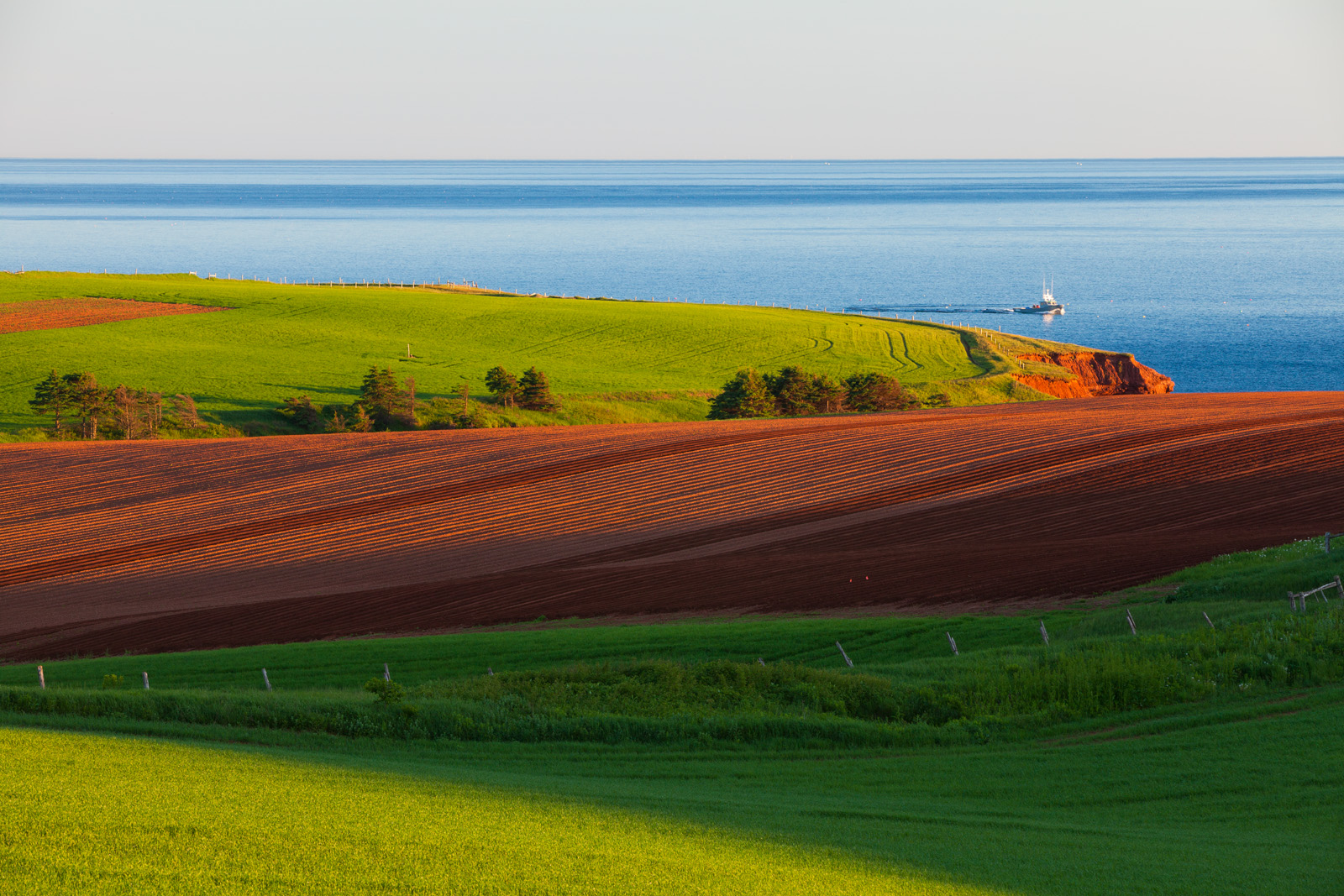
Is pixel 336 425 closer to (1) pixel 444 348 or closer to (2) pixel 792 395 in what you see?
(1) pixel 444 348

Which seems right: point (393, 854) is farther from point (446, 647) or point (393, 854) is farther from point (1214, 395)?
point (1214, 395)

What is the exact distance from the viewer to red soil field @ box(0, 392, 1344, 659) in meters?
29.6

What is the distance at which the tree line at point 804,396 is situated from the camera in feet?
210

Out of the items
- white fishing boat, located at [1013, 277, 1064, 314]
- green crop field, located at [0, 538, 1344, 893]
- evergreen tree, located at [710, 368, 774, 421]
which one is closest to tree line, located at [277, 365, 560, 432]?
evergreen tree, located at [710, 368, 774, 421]

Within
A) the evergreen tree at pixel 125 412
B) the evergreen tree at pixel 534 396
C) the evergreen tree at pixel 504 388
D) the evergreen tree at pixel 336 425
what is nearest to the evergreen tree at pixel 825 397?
A: the evergreen tree at pixel 534 396

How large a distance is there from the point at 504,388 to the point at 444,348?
2015 centimetres

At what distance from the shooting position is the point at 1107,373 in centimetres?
7806

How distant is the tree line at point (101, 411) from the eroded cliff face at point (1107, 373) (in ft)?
184

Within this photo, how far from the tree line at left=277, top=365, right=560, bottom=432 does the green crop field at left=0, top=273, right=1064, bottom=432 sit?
1.50m

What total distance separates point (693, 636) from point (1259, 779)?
41.5 feet

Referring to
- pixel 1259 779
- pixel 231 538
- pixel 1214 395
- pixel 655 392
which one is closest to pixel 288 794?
pixel 1259 779

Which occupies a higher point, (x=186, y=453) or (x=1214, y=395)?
(x=1214, y=395)

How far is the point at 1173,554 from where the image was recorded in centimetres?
3052

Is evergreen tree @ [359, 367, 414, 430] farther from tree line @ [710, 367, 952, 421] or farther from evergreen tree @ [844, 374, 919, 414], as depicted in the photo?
evergreen tree @ [844, 374, 919, 414]
